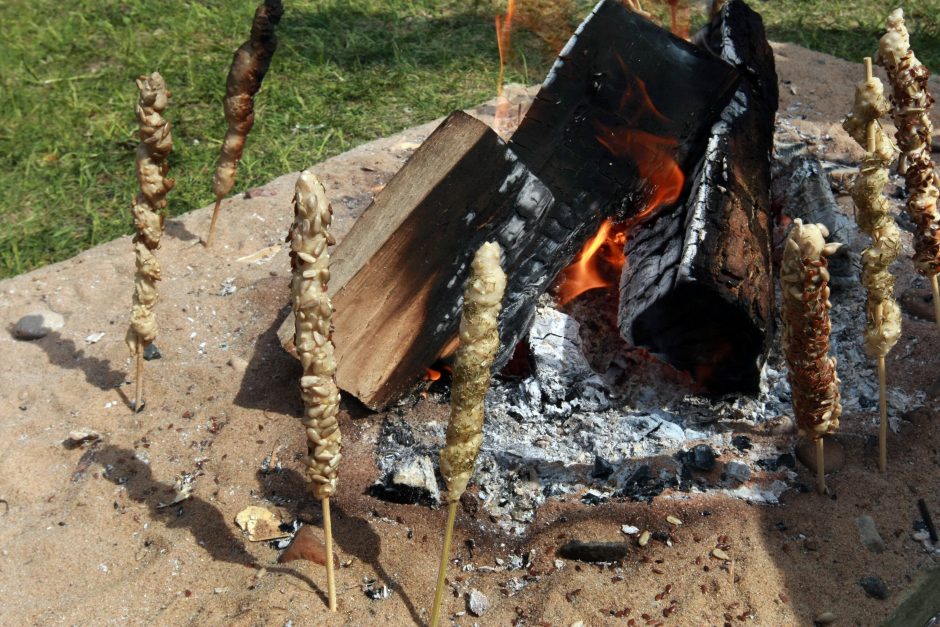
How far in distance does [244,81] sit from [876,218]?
2.79 meters

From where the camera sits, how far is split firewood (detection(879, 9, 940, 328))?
303cm

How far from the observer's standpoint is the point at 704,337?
3.31 meters

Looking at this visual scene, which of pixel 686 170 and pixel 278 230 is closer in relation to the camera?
pixel 686 170

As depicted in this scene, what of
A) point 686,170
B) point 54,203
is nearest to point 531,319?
point 686,170

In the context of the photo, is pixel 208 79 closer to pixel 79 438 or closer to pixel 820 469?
pixel 79 438

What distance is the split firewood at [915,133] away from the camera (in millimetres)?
3029

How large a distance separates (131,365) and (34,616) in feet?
4.06

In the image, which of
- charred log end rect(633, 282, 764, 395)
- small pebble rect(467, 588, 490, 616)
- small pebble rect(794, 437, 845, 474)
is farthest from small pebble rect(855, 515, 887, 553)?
small pebble rect(467, 588, 490, 616)

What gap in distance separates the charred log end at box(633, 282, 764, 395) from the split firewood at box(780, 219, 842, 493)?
0.36 metres

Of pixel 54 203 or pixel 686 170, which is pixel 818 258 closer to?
pixel 686 170

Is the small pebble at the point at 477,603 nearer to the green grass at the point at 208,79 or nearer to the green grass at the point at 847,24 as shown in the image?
the green grass at the point at 208,79

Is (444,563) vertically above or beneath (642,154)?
beneath

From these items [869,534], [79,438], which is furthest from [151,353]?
[869,534]

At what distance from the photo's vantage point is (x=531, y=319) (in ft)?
11.8
